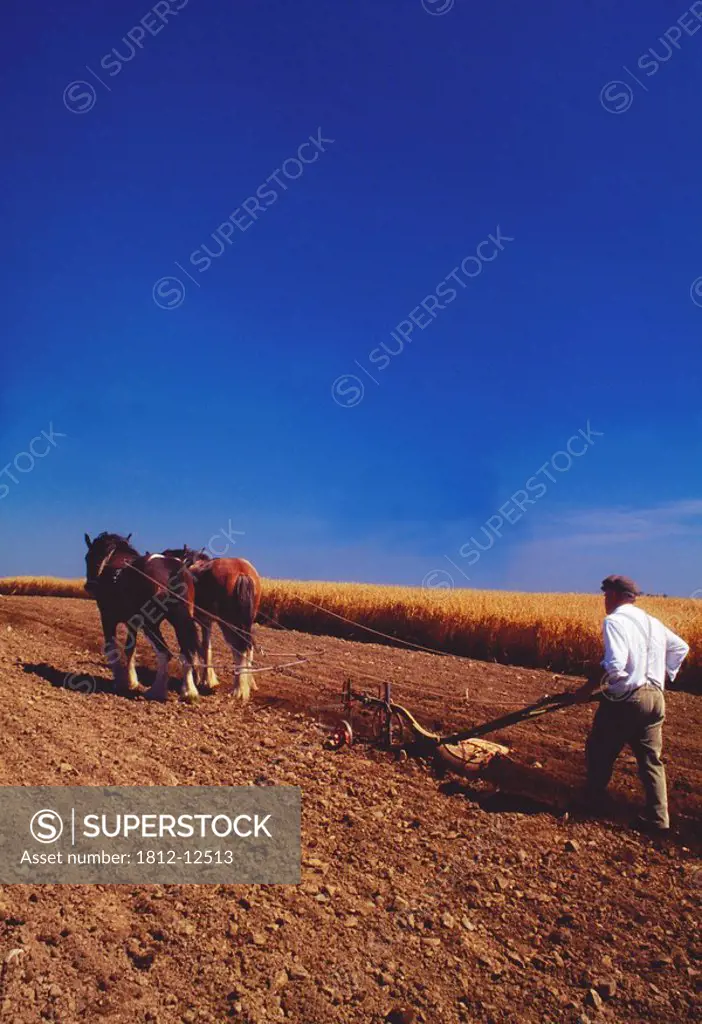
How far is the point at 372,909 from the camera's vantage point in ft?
13.4

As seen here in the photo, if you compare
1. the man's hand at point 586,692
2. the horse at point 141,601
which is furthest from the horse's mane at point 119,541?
the man's hand at point 586,692

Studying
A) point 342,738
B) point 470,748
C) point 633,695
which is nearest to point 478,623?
point 342,738

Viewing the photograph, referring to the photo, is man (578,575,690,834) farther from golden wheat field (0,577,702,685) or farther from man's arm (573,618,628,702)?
golden wheat field (0,577,702,685)

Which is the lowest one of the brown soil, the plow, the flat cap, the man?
the brown soil

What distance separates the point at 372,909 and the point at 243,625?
6003 millimetres

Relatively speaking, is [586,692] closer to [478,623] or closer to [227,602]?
[227,602]

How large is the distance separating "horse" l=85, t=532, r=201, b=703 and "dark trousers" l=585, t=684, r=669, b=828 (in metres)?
5.65

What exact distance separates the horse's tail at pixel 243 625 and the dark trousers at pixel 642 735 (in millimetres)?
5451

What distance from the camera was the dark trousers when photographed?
534cm

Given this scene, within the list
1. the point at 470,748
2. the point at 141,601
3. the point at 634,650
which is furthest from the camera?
the point at 141,601

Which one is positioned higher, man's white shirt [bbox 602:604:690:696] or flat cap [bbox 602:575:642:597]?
flat cap [bbox 602:575:642:597]

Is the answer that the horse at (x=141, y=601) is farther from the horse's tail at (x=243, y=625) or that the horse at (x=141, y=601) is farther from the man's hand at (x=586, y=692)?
the man's hand at (x=586, y=692)

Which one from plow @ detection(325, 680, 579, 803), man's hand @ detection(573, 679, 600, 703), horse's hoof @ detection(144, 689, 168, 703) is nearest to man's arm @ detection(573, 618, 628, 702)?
man's hand @ detection(573, 679, 600, 703)

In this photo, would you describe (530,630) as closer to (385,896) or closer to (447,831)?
(447,831)
